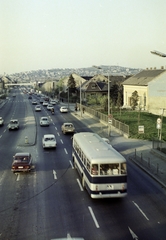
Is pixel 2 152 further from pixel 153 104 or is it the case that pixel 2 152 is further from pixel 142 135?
pixel 153 104

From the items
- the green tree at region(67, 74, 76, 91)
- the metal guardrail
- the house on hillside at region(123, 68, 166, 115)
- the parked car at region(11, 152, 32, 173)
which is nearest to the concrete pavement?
the metal guardrail

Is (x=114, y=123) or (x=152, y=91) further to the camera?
(x=152, y=91)

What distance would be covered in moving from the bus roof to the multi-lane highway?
2470mm

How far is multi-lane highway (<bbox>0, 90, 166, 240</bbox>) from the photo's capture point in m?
16.1

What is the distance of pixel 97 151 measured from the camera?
21422 mm

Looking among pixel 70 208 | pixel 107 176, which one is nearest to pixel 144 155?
pixel 107 176

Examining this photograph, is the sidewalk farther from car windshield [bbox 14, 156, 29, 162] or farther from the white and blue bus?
car windshield [bbox 14, 156, 29, 162]

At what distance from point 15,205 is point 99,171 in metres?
5.06

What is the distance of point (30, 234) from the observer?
15969mm

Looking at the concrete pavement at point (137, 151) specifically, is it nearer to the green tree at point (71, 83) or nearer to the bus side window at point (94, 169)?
the bus side window at point (94, 169)

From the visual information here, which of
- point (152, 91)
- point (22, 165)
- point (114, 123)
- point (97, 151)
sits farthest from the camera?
point (152, 91)

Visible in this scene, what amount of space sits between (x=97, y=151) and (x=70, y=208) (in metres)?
3.90

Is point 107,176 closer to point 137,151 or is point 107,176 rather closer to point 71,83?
point 137,151

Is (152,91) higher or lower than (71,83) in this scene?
lower
